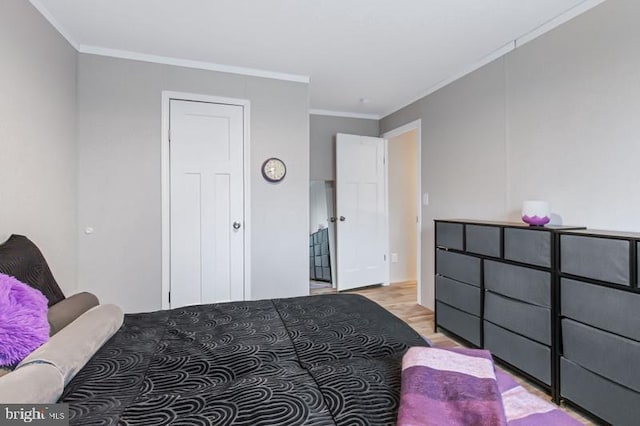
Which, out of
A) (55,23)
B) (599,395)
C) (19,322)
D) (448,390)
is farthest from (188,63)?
(599,395)

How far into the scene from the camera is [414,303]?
3.85 m

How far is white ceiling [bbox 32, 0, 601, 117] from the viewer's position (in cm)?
209

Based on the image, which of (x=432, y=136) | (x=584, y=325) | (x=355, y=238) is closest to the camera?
(x=584, y=325)

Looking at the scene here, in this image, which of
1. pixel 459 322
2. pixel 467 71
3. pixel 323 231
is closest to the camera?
pixel 459 322

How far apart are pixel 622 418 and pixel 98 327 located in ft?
7.95

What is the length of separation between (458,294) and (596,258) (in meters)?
1.16

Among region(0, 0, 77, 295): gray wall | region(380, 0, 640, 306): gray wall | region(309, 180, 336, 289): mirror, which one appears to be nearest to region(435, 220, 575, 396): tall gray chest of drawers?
region(380, 0, 640, 306): gray wall

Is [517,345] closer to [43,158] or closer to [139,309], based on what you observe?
[139,309]

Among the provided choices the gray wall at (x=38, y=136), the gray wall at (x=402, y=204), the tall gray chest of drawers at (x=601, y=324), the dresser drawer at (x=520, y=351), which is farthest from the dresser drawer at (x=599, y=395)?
the gray wall at (x=38, y=136)

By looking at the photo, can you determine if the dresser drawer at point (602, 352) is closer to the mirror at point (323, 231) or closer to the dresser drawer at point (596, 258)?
the dresser drawer at point (596, 258)

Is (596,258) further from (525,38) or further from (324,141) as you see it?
(324,141)

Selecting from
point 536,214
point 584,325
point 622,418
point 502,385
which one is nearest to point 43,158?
point 502,385

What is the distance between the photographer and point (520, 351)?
2137mm

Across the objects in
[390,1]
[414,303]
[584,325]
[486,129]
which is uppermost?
[390,1]
